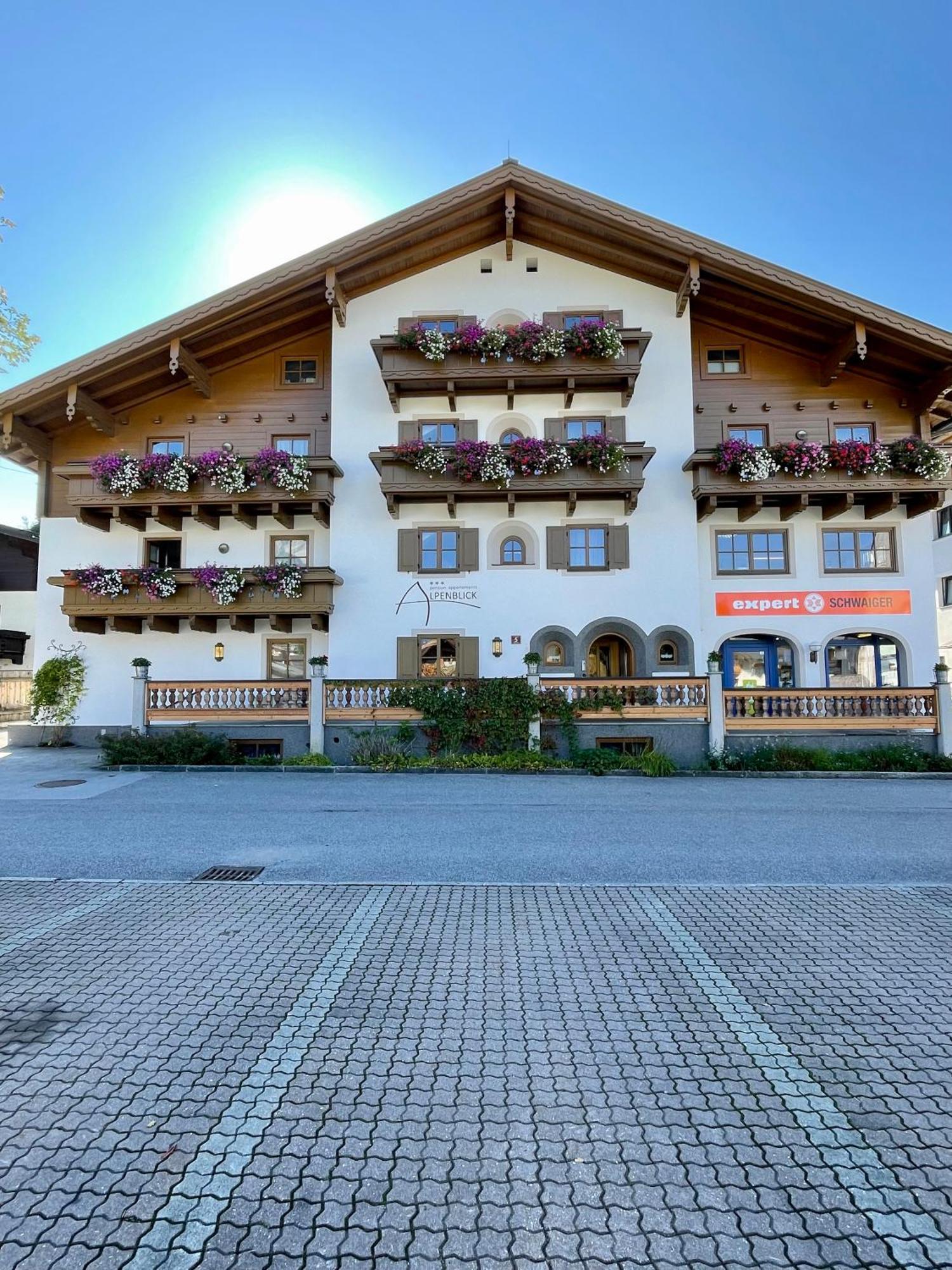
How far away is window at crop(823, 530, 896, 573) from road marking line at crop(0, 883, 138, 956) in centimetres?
1761

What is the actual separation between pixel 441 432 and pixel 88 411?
9.32 meters

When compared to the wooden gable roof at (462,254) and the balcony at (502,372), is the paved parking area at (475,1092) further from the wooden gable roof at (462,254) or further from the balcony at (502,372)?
the wooden gable roof at (462,254)

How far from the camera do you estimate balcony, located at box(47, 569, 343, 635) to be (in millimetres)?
16797

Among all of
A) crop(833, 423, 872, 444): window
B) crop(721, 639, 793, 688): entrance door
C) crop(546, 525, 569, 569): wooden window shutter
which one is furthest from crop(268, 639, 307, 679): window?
crop(833, 423, 872, 444): window

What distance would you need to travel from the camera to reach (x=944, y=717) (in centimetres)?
1473

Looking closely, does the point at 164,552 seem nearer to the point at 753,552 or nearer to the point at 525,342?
the point at 525,342

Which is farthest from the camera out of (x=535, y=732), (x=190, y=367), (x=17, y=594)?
(x=17, y=594)

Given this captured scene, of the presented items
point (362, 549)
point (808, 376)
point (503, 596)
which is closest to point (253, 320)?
point (362, 549)

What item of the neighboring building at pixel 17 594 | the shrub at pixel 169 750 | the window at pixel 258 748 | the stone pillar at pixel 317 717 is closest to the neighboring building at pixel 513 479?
the window at pixel 258 748

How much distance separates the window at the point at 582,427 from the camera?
17703 millimetres

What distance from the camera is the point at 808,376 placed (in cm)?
1841

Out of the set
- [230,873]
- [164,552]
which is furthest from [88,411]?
[230,873]

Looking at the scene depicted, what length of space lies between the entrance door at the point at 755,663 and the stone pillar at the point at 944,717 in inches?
141

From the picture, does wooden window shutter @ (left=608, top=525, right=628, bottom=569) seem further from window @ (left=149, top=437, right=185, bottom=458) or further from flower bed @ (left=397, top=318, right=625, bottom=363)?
window @ (left=149, top=437, right=185, bottom=458)
